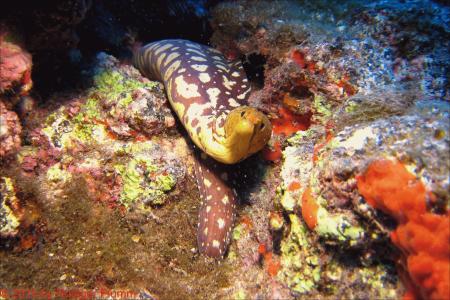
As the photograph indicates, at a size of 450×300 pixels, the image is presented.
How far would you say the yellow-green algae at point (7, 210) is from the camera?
3.05m

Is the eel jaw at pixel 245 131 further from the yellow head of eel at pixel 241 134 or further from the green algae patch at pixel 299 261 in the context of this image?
Answer: the green algae patch at pixel 299 261

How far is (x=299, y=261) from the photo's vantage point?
10.1 ft

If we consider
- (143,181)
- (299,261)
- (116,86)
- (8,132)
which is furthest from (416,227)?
(116,86)

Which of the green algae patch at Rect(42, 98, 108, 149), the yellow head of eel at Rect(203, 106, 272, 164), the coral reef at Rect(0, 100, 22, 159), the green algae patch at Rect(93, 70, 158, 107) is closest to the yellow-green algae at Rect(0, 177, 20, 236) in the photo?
the coral reef at Rect(0, 100, 22, 159)

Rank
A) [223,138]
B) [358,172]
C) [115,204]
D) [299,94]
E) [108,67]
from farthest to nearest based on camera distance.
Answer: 1. [108,67]
2. [299,94]
3. [115,204]
4. [223,138]
5. [358,172]

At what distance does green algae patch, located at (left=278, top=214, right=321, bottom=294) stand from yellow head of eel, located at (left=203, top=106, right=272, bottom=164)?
2.73 ft

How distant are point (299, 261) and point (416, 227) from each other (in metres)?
1.19

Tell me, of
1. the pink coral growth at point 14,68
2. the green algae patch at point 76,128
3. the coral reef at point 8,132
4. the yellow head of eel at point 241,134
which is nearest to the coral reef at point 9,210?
the coral reef at point 8,132

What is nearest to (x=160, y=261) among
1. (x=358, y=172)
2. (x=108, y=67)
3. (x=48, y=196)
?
(x=48, y=196)

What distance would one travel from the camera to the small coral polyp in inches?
85.1

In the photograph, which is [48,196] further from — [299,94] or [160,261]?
[299,94]

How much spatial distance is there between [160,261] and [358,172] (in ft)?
7.69

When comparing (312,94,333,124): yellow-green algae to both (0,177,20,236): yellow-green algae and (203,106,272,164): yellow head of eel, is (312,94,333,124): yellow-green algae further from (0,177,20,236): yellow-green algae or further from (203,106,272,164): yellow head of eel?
(0,177,20,236): yellow-green algae

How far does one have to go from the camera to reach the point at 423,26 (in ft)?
13.1
